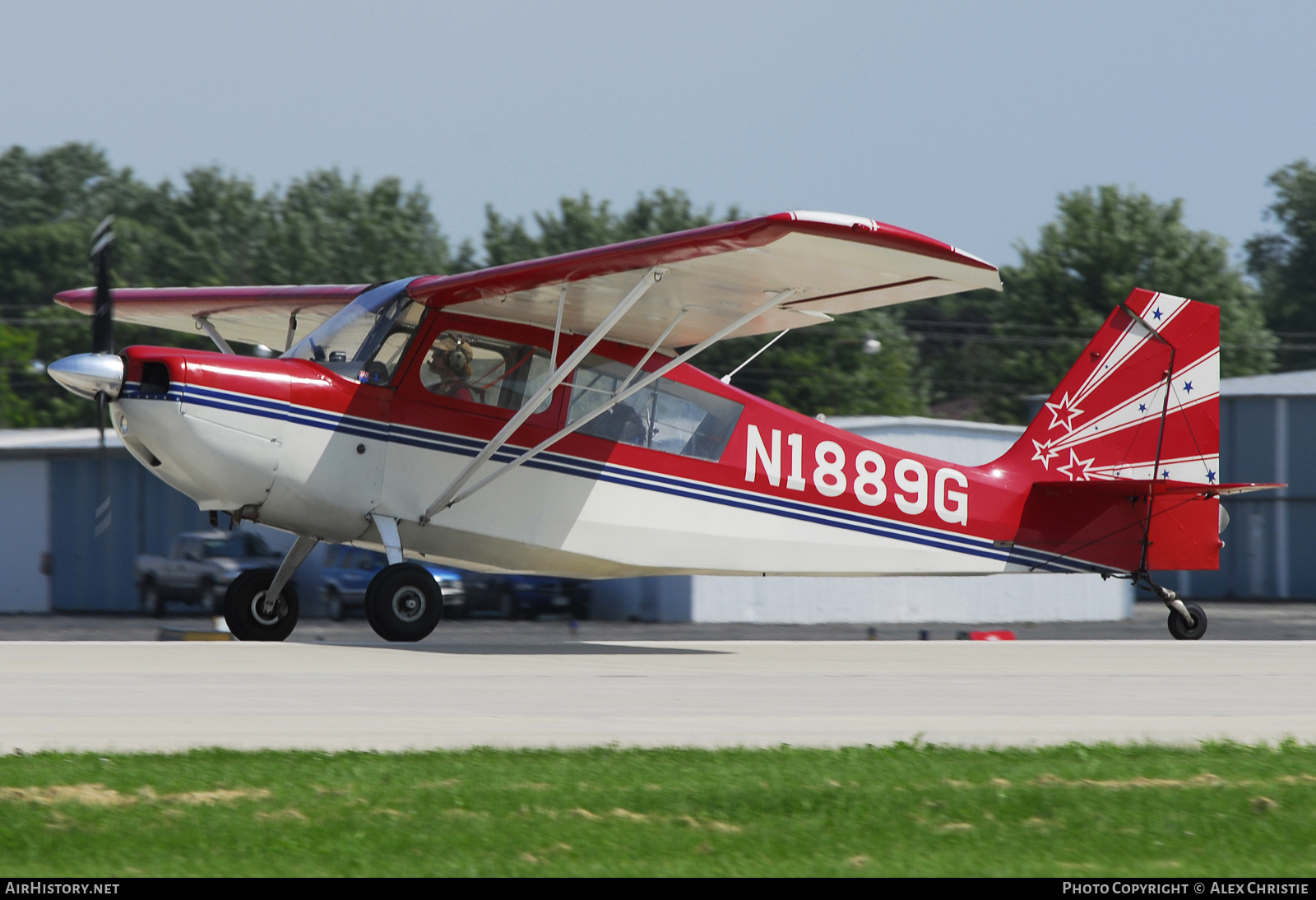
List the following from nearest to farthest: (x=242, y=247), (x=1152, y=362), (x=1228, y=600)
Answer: (x=1152, y=362) → (x=1228, y=600) → (x=242, y=247)

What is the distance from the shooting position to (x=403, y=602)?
12570 mm

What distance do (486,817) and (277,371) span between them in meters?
7.59

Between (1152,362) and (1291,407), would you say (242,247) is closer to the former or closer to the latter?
(1291,407)

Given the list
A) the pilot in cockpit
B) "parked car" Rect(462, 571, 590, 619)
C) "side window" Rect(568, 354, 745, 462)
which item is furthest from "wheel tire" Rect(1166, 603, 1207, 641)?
"parked car" Rect(462, 571, 590, 619)

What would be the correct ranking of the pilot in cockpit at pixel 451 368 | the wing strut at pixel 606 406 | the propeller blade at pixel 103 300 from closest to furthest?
the propeller blade at pixel 103 300 → the wing strut at pixel 606 406 → the pilot in cockpit at pixel 451 368

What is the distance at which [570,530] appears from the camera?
43.8 feet

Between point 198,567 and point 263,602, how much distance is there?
56.5ft

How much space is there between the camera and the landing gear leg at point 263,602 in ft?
43.2

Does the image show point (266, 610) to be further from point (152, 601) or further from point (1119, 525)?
point (152, 601)

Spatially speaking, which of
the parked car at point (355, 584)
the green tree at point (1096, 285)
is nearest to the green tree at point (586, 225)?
the green tree at point (1096, 285)

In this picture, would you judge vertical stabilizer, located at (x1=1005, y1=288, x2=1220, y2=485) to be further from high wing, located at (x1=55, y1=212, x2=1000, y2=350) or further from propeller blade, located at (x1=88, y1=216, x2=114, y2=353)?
propeller blade, located at (x1=88, y1=216, x2=114, y2=353)

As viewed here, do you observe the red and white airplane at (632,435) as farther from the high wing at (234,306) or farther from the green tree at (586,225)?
the green tree at (586,225)

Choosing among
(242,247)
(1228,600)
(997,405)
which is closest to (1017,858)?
(1228,600)

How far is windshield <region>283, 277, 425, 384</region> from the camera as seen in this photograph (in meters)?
12.7
